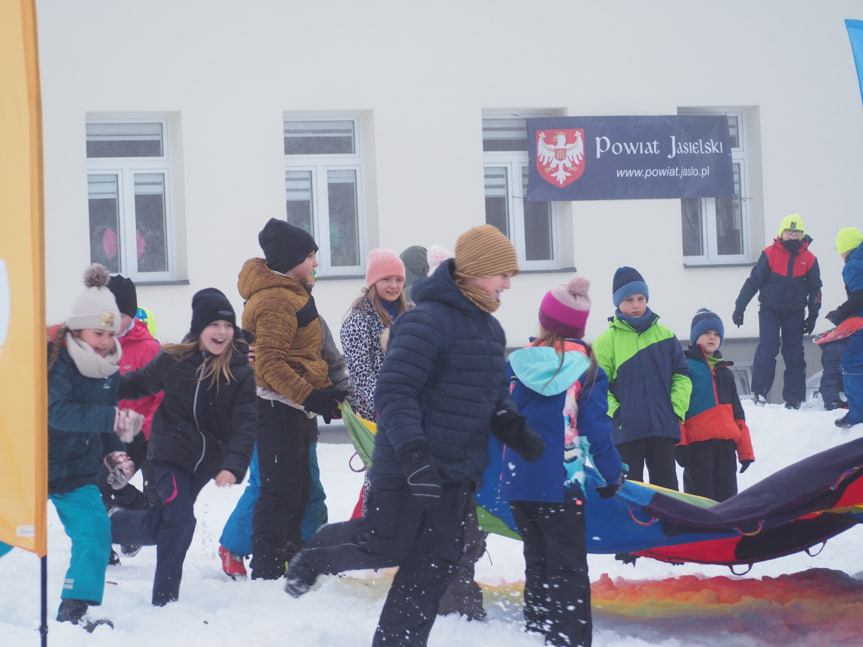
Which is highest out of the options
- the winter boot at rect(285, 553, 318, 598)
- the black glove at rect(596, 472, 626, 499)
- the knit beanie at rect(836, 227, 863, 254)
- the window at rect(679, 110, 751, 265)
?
the window at rect(679, 110, 751, 265)

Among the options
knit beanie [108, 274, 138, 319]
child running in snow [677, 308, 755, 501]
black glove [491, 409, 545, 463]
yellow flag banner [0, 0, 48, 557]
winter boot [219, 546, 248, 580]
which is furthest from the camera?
child running in snow [677, 308, 755, 501]

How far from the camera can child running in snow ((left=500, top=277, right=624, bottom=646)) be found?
4.30m

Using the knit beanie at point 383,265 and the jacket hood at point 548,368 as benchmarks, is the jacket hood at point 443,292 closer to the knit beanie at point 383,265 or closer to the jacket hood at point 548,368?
the jacket hood at point 548,368

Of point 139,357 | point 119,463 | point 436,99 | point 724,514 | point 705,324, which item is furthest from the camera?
point 436,99

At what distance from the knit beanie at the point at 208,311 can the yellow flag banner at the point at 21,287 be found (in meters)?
1.85

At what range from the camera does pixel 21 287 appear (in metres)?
3.21

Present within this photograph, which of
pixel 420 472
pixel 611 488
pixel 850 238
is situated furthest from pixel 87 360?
pixel 850 238

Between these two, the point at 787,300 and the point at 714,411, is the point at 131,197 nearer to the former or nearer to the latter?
the point at 787,300

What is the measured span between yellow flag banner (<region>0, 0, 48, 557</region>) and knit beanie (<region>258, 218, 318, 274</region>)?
7.70 feet

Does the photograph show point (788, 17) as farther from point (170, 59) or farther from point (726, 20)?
point (170, 59)

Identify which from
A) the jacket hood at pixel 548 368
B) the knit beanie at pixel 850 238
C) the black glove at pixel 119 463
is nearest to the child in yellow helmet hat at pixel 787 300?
the knit beanie at pixel 850 238

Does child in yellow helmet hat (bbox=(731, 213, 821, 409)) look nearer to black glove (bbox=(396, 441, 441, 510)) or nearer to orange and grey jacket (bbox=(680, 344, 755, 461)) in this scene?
orange and grey jacket (bbox=(680, 344, 755, 461))

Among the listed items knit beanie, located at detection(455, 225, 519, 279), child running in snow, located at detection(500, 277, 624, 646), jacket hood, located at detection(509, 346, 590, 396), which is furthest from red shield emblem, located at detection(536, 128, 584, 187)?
knit beanie, located at detection(455, 225, 519, 279)

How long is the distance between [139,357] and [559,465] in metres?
3.02
